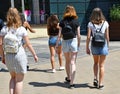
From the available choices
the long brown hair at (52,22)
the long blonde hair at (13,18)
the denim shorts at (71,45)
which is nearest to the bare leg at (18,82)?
the long blonde hair at (13,18)

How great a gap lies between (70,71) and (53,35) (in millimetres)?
1920

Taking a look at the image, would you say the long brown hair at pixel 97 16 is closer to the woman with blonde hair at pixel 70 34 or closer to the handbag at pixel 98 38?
the handbag at pixel 98 38

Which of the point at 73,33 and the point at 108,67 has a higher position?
the point at 73,33

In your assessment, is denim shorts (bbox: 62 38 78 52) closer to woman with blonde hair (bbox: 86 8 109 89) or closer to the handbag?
woman with blonde hair (bbox: 86 8 109 89)

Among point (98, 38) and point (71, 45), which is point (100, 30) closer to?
point (98, 38)

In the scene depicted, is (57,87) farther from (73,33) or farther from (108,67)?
(108,67)

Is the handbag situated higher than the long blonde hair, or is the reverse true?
the long blonde hair

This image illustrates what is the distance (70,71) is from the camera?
858 cm

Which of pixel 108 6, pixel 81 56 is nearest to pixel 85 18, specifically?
pixel 108 6

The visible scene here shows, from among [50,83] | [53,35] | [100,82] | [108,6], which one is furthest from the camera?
[108,6]

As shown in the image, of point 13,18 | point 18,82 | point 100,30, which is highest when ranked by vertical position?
point 13,18

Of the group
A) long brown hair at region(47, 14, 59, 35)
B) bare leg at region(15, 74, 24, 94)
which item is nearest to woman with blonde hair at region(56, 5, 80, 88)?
long brown hair at region(47, 14, 59, 35)

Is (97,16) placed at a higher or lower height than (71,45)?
higher

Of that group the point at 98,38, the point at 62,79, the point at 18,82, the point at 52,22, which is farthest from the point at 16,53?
the point at 52,22
